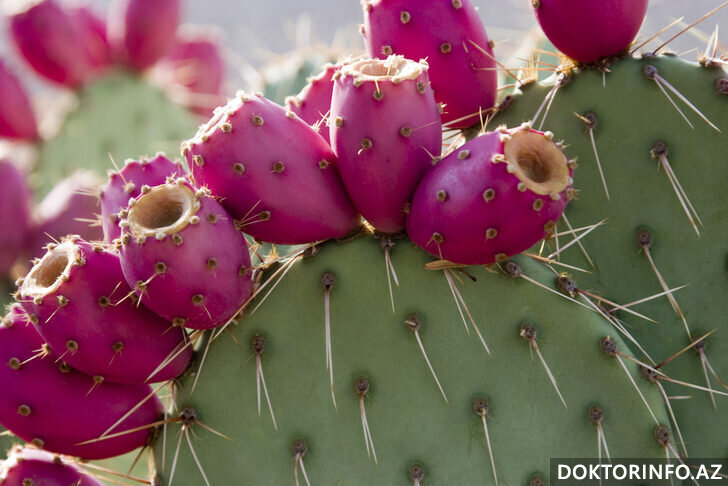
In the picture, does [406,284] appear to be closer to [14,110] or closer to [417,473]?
[417,473]

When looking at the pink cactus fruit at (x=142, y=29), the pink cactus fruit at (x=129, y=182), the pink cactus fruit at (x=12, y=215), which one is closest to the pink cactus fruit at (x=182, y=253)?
the pink cactus fruit at (x=129, y=182)

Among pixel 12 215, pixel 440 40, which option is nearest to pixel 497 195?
pixel 440 40

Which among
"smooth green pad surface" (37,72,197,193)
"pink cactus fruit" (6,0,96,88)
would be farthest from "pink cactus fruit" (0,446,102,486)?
"pink cactus fruit" (6,0,96,88)

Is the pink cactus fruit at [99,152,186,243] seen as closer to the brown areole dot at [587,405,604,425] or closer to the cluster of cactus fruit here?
the cluster of cactus fruit

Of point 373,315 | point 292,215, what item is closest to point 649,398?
point 373,315

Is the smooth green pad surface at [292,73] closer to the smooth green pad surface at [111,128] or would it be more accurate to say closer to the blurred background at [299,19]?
the smooth green pad surface at [111,128]
